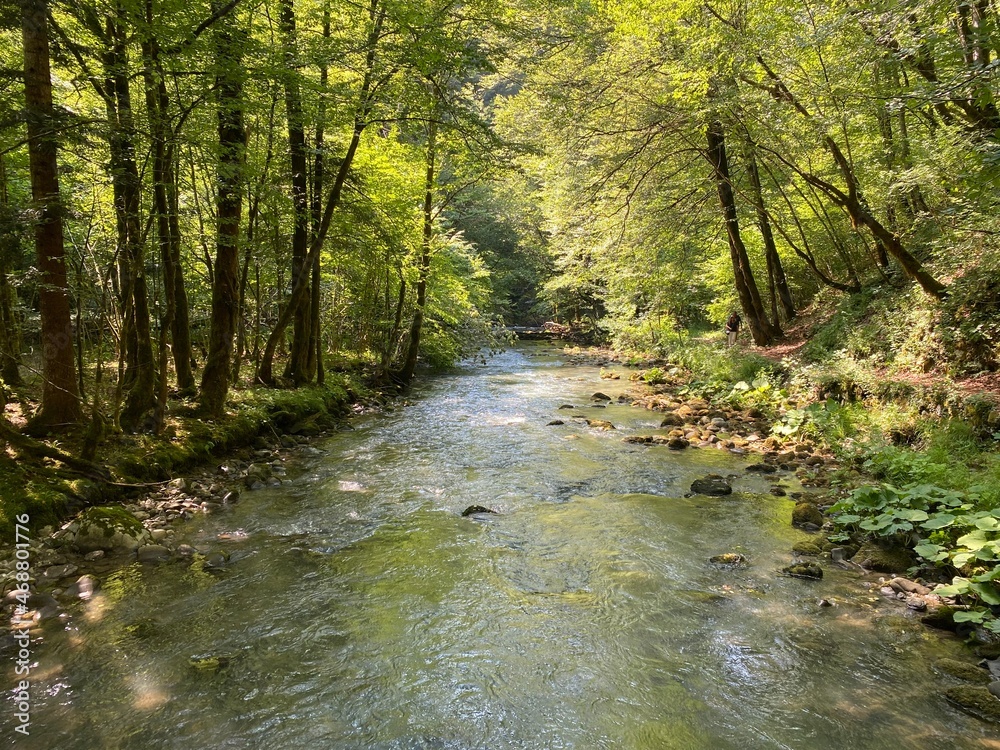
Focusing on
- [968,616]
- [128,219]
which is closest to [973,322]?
[968,616]

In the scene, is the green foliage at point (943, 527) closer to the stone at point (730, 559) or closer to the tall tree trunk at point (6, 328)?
the stone at point (730, 559)

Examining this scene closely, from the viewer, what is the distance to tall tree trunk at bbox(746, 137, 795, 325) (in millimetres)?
14352

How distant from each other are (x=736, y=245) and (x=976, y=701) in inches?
554

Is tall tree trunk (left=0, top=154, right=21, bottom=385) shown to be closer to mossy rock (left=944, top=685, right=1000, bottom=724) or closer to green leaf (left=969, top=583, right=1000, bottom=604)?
mossy rock (left=944, top=685, right=1000, bottom=724)

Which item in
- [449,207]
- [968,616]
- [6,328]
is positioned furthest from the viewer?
[449,207]

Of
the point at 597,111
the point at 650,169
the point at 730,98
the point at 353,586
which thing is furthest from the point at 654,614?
the point at 597,111

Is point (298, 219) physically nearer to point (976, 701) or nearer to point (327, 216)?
point (327, 216)

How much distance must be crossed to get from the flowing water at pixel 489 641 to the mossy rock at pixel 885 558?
16.0 inches

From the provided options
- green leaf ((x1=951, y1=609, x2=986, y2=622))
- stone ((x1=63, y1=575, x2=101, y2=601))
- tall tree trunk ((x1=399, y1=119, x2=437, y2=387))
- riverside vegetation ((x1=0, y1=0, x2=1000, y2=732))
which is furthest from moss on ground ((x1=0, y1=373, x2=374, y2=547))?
green leaf ((x1=951, y1=609, x2=986, y2=622))

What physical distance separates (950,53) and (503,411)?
33.6 ft

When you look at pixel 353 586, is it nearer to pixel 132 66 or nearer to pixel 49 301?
pixel 49 301

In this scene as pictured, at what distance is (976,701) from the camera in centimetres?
375

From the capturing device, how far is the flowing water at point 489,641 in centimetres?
360

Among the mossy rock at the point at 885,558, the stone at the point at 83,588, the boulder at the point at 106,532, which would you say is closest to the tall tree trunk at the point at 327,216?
the boulder at the point at 106,532
